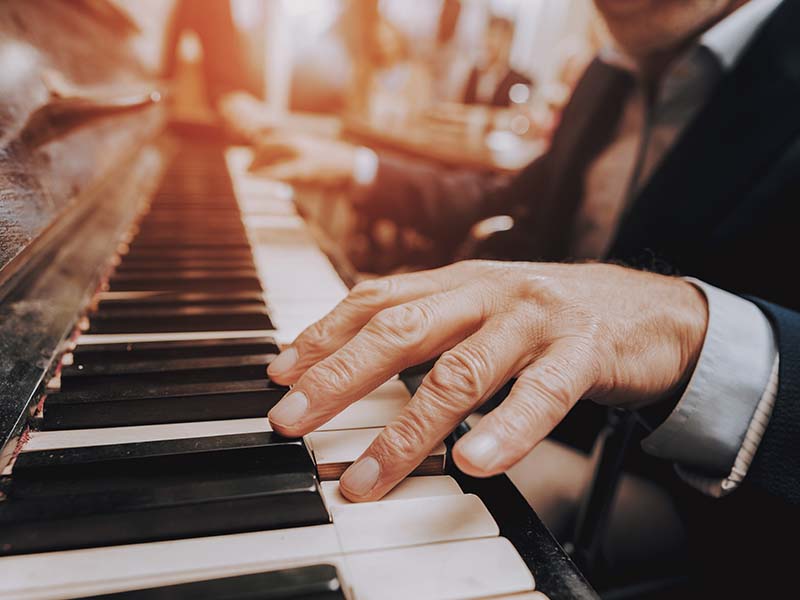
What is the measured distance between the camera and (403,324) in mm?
482

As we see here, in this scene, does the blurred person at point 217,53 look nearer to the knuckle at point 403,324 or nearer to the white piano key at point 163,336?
the white piano key at point 163,336

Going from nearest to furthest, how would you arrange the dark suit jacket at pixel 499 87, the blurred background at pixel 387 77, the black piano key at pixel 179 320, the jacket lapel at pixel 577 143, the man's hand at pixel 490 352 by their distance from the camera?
the man's hand at pixel 490 352 < the black piano key at pixel 179 320 < the jacket lapel at pixel 577 143 < the blurred background at pixel 387 77 < the dark suit jacket at pixel 499 87

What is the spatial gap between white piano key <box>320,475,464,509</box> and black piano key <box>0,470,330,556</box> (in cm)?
2

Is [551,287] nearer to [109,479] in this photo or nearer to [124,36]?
[109,479]

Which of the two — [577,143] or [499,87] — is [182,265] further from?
[499,87]

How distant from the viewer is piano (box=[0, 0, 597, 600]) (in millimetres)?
329

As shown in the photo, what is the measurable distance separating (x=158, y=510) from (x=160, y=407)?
0.13m

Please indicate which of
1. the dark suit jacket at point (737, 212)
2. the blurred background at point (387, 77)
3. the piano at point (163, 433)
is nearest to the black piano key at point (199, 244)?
the piano at point (163, 433)

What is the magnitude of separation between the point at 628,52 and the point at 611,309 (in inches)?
48.2

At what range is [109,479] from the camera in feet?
1.25

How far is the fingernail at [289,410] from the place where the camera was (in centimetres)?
44

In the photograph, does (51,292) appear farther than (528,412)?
Yes

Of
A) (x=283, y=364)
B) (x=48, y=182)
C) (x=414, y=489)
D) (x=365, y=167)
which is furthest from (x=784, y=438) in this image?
(x=365, y=167)

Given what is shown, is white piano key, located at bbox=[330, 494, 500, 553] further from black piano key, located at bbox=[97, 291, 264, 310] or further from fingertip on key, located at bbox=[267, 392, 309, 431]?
black piano key, located at bbox=[97, 291, 264, 310]
